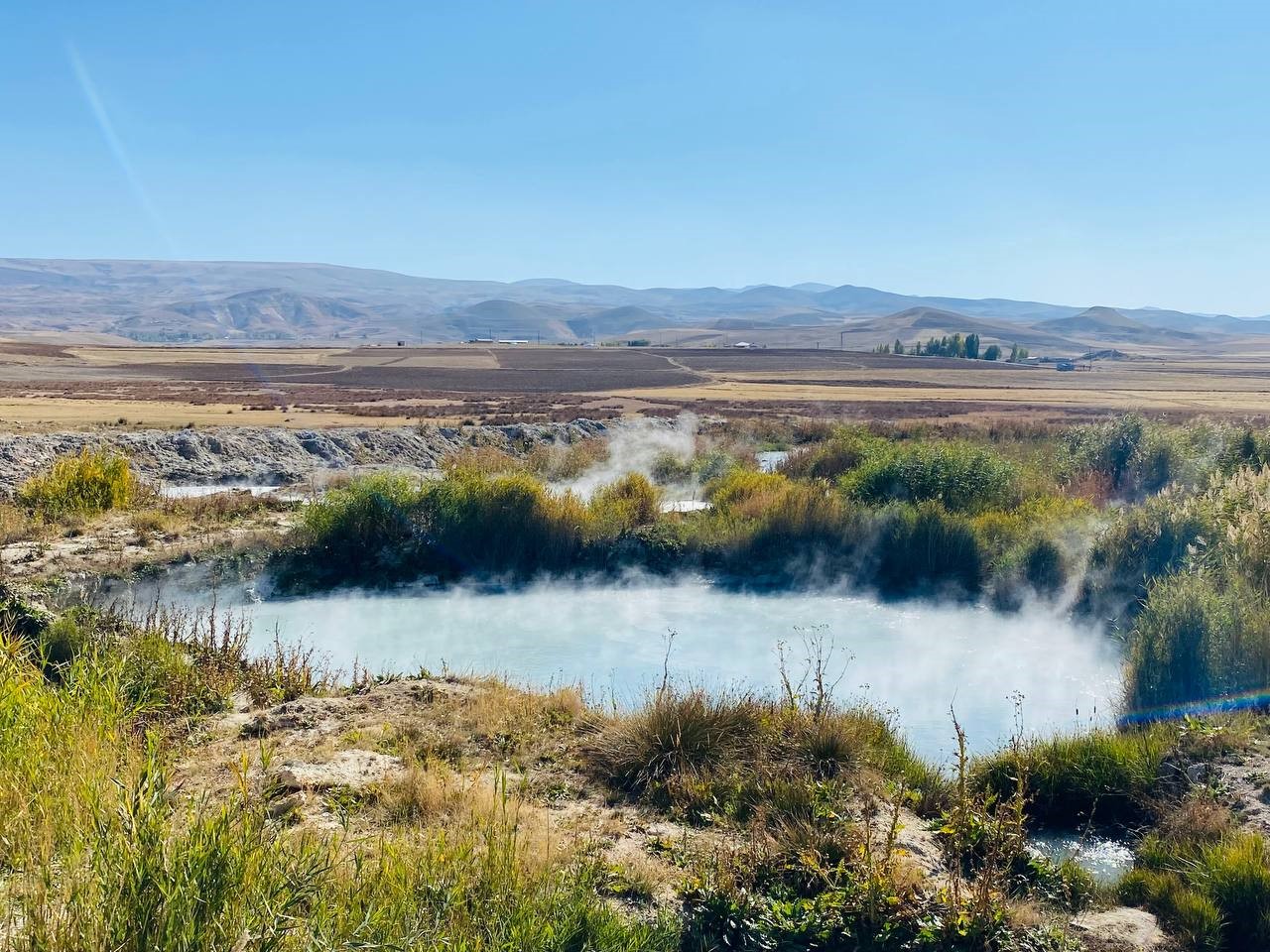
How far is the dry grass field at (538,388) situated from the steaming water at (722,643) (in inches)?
1057

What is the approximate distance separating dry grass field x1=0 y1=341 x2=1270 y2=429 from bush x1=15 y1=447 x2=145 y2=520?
17.9 metres

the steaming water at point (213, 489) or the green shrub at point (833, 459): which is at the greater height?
the green shrub at point (833, 459)

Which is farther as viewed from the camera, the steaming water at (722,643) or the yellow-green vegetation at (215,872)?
the steaming water at (722,643)

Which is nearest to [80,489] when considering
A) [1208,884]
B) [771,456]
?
[1208,884]

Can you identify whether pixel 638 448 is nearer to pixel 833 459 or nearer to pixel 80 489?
pixel 833 459

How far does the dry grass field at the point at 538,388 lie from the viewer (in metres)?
49.0

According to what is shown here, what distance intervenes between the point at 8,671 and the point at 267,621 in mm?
7799

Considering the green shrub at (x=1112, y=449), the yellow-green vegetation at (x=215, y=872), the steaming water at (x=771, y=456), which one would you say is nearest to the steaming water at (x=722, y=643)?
the yellow-green vegetation at (x=215, y=872)

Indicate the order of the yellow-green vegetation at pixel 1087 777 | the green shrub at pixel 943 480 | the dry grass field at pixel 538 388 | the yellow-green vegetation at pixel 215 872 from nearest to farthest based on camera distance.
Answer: the yellow-green vegetation at pixel 215 872 < the yellow-green vegetation at pixel 1087 777 < the green shrub at pixel 943 480 < the dry grass field at pixel 538 388

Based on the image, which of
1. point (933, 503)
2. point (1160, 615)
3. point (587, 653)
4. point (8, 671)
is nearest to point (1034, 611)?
point (933, 503)

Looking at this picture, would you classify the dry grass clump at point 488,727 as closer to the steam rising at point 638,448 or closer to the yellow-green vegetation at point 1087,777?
the yellow-green vegetation at point 1087,777

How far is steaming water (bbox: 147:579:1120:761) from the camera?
11.7m

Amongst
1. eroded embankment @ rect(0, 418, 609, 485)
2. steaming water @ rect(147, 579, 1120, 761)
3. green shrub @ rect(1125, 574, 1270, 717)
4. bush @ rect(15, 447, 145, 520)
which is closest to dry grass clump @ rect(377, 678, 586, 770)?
steaming water @ rect(147, 579, 1120, 761)

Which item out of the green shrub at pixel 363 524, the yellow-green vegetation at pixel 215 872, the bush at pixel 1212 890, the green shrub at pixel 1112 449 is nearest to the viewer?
the yellow-green vegetation at pixel 215 872
